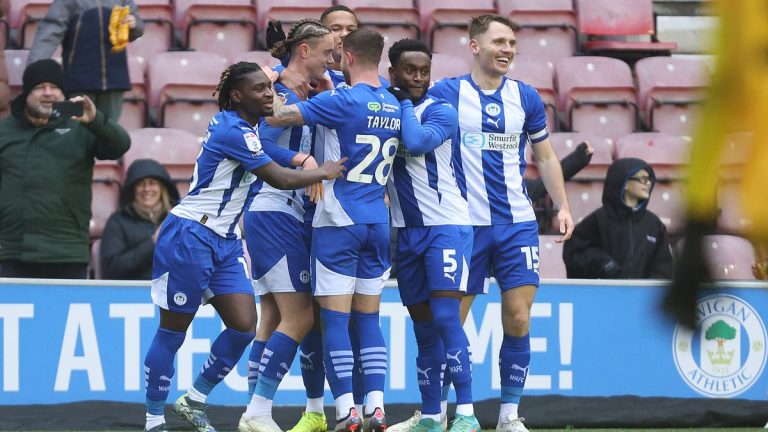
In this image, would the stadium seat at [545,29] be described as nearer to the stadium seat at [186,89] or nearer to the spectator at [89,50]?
the stadium seat at [186,89]

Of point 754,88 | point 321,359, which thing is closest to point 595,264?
point 321,359

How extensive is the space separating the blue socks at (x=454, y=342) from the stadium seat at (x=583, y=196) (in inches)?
145

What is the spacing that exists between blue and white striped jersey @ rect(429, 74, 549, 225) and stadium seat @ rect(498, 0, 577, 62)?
16.1 feet

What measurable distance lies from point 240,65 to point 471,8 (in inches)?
218

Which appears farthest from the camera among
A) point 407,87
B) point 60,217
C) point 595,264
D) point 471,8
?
point 471,8

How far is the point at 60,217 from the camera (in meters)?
7.45

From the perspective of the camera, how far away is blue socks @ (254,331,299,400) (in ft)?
19.8

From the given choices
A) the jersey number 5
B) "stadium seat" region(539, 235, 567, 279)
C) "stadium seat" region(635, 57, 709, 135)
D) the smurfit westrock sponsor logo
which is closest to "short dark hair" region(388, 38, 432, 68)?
the jersey number 5

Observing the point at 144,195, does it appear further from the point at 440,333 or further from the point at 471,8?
the point at 471,8

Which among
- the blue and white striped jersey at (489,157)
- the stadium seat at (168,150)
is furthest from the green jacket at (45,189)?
the blue and white striped jersey at (489,157)

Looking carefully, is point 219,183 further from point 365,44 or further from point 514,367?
point 514,367

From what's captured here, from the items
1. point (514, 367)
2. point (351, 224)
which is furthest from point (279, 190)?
point (514, 367)

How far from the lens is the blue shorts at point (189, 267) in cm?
583

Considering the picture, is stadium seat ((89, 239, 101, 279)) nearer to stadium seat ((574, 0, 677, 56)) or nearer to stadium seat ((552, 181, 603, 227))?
stadium seat ((552, 181, 603, 227))
